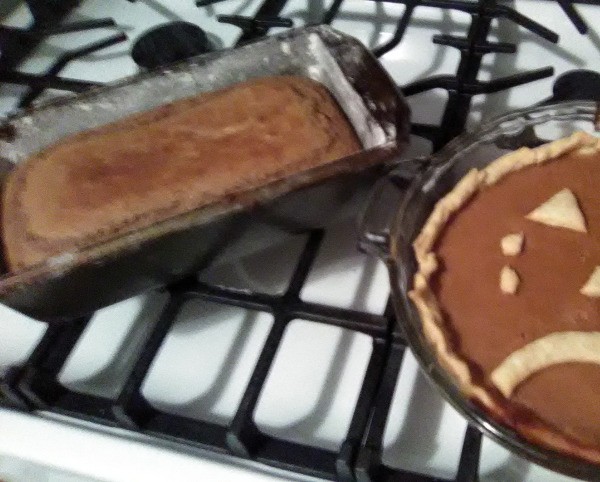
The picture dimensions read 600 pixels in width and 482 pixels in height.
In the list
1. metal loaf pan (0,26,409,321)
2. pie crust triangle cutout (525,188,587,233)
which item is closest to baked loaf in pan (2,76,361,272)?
metal loaf pan (0,26,409,321)

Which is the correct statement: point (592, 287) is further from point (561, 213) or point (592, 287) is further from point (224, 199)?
point (224, 199)

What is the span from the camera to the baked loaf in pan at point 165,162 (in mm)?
564

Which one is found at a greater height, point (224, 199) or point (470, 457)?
point (224, 199)

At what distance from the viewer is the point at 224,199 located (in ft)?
1.72

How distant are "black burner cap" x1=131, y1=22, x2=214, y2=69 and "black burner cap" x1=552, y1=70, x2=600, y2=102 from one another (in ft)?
1.14

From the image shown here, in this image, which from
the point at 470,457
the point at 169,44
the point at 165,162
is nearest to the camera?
the point at 470,457

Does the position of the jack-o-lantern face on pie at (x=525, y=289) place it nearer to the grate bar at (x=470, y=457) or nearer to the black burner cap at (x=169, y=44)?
the grate bar at (x=470, y=457)

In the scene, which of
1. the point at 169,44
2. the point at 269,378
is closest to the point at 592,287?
the point at 269,378

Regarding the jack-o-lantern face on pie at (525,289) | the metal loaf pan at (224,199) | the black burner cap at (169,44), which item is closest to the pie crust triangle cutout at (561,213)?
the jack-o-lantern face on pie at (525,289)

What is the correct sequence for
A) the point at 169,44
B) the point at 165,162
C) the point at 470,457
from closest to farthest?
the point at 470,457 → the point at 165,162 → the point at 169,44

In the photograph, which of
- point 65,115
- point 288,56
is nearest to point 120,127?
point 65,115

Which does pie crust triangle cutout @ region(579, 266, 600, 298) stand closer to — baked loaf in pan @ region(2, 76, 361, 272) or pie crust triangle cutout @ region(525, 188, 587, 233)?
pie crust triangle cutout @ region(525, 188, 587, 233)

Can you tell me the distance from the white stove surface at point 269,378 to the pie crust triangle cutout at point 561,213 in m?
0.13

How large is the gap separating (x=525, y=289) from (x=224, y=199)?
21 cm
